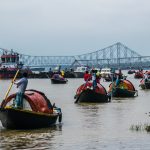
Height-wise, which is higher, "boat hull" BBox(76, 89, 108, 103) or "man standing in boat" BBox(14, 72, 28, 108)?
"man standing in boat" BBox(14, 72, 28, 108)

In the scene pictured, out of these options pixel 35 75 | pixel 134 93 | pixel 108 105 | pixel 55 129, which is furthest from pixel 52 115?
pixel 35 75

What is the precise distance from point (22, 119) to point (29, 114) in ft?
0.94

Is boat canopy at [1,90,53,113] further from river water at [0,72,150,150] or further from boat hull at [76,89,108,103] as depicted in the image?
boat hull at [76,89,108,103]

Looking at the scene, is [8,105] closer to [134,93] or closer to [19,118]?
[19,118]

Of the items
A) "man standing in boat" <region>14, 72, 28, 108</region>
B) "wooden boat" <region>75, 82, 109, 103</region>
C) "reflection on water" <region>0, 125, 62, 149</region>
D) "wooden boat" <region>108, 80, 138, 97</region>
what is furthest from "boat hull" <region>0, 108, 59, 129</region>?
"wooden boat" <region>108, 80, 138, 97</region>

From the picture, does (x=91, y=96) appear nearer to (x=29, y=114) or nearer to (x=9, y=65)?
(x=29, y=114)

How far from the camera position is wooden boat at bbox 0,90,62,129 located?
70.2 ft

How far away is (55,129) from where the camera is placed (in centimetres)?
2255

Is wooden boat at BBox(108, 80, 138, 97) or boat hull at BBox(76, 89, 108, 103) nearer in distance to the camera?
boat hull at BBox(76, 89, 108, 103)

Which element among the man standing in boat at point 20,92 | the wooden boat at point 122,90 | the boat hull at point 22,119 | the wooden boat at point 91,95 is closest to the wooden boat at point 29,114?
the boat hull at point 22,119

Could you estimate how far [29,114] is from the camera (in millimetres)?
21547

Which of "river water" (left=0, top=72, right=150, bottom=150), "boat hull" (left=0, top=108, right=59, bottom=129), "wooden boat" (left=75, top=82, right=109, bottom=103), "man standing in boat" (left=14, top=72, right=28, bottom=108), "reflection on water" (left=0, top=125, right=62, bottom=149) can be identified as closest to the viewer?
"river water" (left=0, top=72, right=150, bottom=150)

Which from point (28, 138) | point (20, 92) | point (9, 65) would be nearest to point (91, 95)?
point (20, 92)

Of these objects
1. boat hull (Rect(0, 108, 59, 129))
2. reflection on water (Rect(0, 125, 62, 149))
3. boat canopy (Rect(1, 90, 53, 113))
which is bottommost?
reflection on water (Rect(0, 125, 62, 149))
